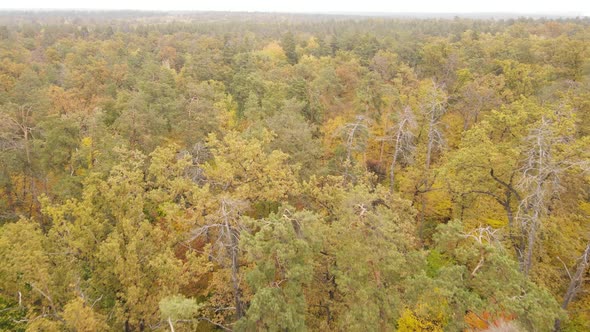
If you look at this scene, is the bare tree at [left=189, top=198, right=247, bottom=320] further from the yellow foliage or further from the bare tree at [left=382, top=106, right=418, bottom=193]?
the bare tree at [left=382, top=106, right=418, bottom=193]

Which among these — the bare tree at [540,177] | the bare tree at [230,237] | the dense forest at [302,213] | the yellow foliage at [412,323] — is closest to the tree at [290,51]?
the dense forest at [302,213]

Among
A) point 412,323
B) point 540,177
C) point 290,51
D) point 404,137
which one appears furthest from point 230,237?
point 290,51

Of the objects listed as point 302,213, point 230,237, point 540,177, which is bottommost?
point 230,237

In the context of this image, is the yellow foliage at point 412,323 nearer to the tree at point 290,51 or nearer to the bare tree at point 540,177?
the bare tree at point 540,177

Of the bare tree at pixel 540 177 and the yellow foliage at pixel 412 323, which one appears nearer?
the bare tree at pixel 540 177

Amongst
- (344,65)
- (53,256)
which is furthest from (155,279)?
(344,65)

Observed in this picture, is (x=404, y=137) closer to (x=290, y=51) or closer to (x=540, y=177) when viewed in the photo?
(x=540, y=177)

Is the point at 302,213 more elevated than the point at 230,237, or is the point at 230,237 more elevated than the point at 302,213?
Result: the point at 302,213

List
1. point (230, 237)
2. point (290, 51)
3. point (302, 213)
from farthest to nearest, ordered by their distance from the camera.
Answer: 1. point (290, 51)
2. point (230, 237)
3. point (302, 213)
